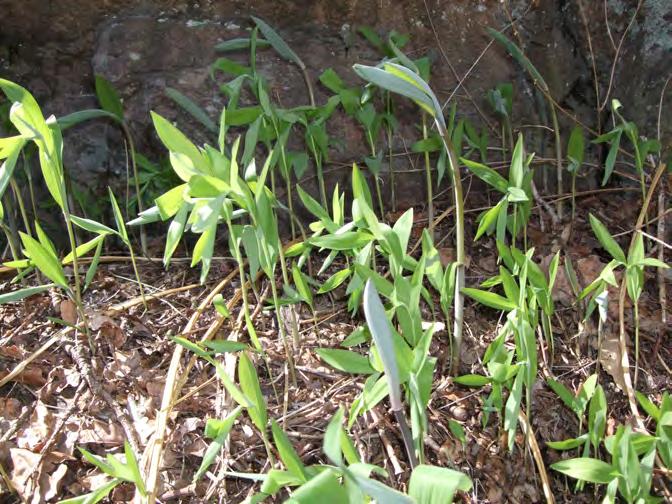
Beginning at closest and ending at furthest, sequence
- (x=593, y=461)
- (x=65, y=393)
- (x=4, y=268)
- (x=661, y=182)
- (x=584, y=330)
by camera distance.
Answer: (x=593, y=461) < (x=65, y=393) < (x=584, y=330) < (x=4, y=268) < (x=661, y=182)

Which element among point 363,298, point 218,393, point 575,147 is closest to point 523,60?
point 575,147

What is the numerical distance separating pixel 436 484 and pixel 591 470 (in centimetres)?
39

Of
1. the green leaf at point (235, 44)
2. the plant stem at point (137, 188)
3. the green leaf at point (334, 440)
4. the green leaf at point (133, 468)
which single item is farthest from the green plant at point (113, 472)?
the green leaf at point (235, 44)

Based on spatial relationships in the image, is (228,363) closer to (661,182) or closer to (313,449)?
(313,449)

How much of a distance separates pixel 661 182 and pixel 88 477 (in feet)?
4.26

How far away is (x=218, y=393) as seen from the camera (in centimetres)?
118

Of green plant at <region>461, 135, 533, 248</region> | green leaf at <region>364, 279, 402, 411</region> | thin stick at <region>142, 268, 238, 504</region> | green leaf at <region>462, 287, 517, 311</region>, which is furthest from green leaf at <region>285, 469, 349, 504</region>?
green plant at <region>461, 135, 533, 248</region>

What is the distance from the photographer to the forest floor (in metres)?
1.07

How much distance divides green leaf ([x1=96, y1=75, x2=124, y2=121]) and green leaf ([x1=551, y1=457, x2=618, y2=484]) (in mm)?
1079

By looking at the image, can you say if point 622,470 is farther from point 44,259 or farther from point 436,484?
point 44,259

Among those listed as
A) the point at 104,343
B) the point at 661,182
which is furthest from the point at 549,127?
the point at 104,343

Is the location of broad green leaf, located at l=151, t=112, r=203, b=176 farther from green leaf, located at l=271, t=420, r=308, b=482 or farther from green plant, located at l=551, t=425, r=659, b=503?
green plant, located at l=551, t=425, r=659, b=503

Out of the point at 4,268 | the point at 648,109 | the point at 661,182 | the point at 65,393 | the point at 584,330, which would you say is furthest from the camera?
the point at 648,109

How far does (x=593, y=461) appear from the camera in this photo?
1.00 meters
